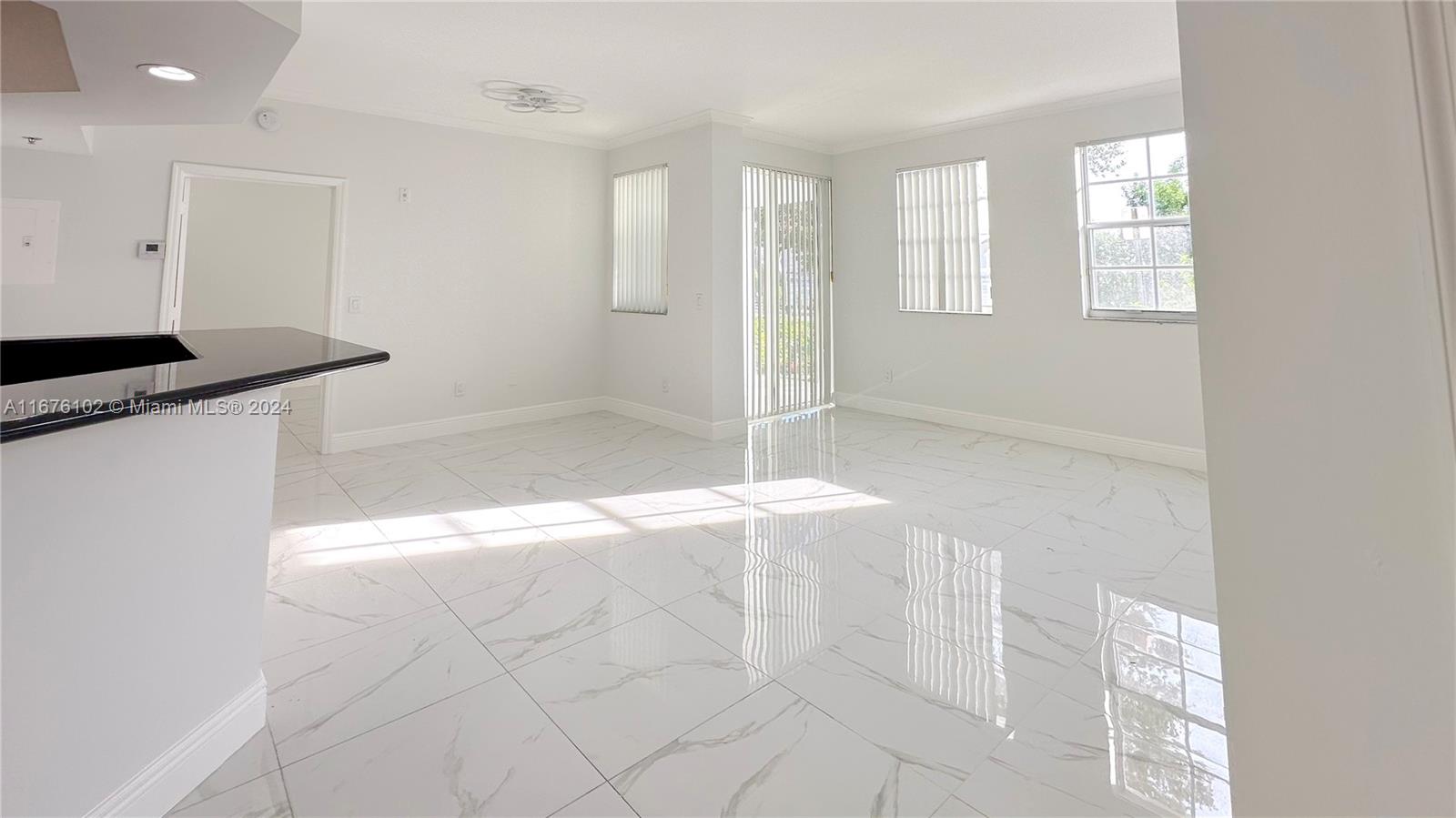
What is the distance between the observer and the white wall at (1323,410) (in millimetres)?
585

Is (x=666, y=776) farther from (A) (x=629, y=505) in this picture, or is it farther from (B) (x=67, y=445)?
(A) (x=629, y=505)

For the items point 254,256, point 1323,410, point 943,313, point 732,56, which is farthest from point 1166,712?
point 254,256

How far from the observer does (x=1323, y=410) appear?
655 millimetres

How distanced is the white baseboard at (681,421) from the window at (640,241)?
92 cm

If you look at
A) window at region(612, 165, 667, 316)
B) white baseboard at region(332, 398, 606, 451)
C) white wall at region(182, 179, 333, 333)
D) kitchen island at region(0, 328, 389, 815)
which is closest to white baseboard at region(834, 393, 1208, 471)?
window at region(612, 165, 667, 316)

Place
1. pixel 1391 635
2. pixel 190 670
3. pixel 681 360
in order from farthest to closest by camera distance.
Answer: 1. pixel 681 360
2. pixel 190 670
3. pixel 1391 635

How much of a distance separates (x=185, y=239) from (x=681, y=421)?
144 inches

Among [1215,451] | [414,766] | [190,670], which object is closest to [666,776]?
[414,766]

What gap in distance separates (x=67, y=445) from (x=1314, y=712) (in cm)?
197

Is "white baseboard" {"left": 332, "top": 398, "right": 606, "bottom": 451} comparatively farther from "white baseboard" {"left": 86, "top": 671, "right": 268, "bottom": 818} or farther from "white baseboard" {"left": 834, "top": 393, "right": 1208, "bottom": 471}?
"white baseboard" {"left": 86, "top": 671, "right": 268, "bottom": 818}

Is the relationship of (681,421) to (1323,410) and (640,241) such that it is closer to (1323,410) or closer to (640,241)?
(640,241)

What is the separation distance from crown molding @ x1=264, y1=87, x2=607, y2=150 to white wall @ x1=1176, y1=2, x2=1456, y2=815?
5.21 meters

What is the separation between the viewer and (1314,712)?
673 millimetres

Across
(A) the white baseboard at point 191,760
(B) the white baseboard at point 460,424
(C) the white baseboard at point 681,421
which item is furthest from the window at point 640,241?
(A) the white baseboard at point 191,760
